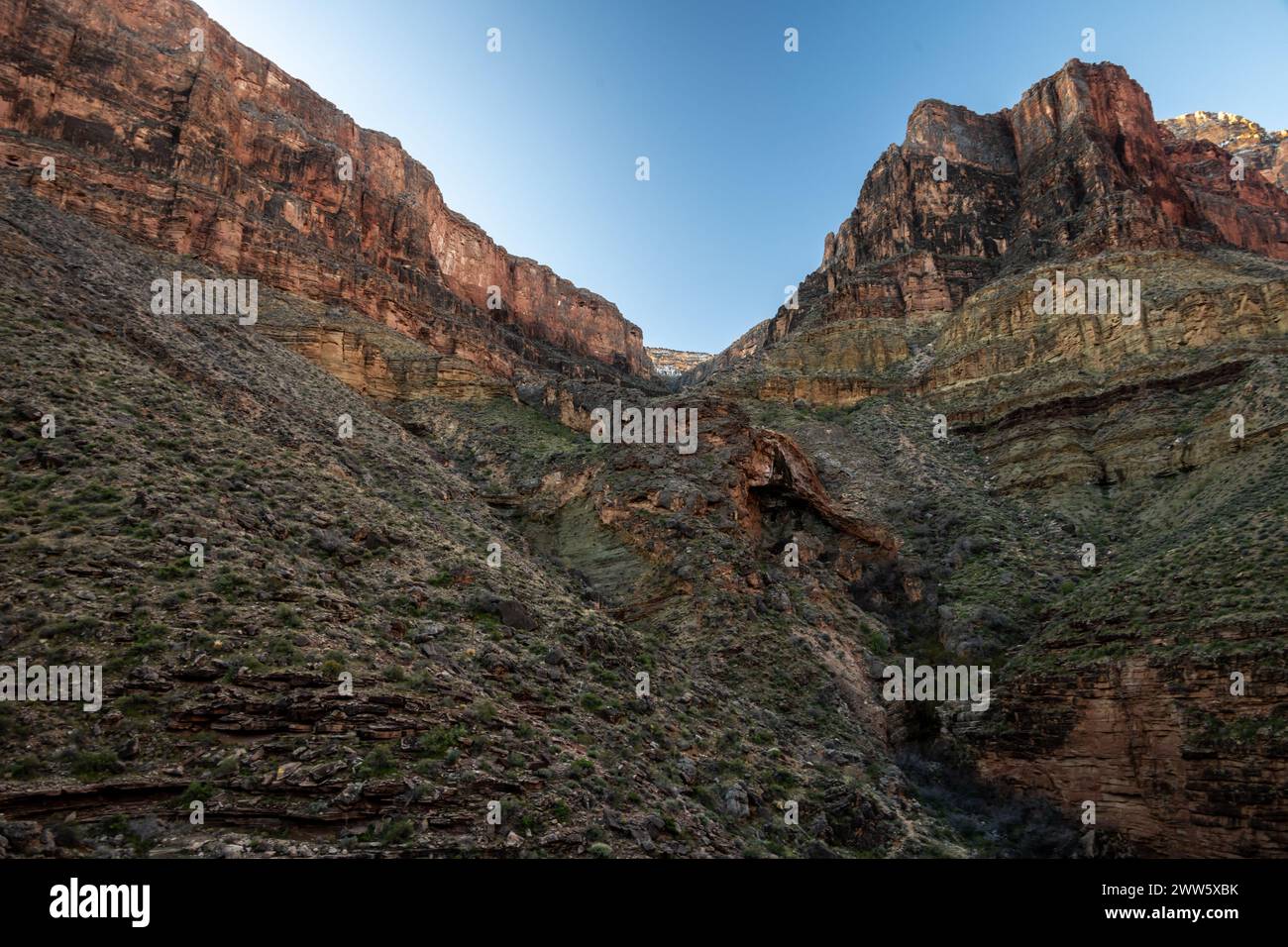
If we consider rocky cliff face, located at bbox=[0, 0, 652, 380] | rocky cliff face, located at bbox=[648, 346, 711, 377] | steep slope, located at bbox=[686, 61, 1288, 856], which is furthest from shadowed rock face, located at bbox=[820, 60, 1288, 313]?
rocky cliff face, located at bbox=[648, 346, 711, 377]

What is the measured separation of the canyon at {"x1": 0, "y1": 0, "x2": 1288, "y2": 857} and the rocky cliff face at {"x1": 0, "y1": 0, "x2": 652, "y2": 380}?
28cm

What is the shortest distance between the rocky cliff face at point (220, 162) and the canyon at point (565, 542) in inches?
11.2

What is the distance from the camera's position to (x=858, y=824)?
1430 centimetres

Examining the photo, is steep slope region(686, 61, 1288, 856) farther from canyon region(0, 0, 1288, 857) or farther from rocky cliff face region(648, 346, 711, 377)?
rocky cliff face region(648, 346, 711, 377)

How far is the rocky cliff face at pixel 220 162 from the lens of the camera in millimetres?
38469

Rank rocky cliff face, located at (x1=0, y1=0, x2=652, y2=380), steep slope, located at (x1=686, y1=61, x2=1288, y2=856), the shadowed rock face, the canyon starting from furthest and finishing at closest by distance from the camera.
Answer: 1. the shadowed rock face
2. rocky cliff face, located at (x1=0, y1=0, x2=652, y2=380)
3. steep slope, located at (x1=686, y1=61, x2=1288, y2=856)
4. the canyon

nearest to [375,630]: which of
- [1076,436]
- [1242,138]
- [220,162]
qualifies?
[1076,436]

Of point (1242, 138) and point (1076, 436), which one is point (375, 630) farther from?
point (1242, 138)

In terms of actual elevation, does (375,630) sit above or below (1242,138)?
below

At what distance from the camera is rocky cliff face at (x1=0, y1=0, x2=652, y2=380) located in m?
38.5

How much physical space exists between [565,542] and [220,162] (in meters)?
38.7

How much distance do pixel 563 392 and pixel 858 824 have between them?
105ft

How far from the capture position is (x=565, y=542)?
26.4 metres
